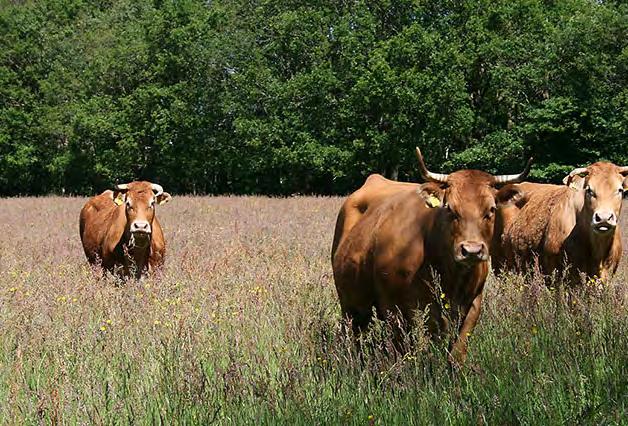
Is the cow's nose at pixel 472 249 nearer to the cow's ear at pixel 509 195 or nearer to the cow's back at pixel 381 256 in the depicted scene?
the cow's back at pixel 381 256

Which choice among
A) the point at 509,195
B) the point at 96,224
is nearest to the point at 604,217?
the point at 509,195

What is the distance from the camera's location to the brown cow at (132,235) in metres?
9.44

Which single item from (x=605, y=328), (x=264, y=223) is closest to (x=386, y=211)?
(x=605, y=328)

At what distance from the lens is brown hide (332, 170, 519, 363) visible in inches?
200

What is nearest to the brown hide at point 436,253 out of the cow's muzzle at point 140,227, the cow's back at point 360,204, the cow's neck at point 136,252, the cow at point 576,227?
the cow's back at point 360,204

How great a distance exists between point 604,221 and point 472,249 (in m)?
3.01

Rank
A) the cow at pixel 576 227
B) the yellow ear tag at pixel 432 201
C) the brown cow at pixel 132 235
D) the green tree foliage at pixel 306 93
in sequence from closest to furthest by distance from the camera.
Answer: the yellow ear tag at pixel 432 201, the cow at pixel 576 227, the brown cow at pixel 132 235, the green tree foliage at pixel 306 93

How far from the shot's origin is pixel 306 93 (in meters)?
37.2

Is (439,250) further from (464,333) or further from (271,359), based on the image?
(271,359)

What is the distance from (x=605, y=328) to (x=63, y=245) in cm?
1022

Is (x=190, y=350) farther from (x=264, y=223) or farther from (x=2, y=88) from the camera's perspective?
(x=2, y=88)

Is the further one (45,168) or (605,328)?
(45,168)

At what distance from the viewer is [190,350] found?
545cm

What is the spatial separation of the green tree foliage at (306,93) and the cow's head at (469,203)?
93.2 ft
